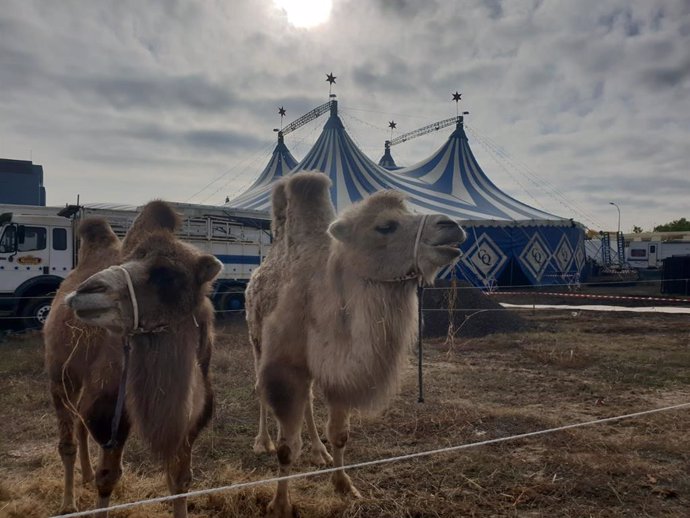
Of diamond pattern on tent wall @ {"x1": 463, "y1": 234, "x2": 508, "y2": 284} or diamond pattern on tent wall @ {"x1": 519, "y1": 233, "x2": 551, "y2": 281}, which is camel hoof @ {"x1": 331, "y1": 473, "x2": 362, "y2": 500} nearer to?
diamond pattern on tent wall @ {"x1": 463, "y1": 234, "x2": 508, "y2": 284}

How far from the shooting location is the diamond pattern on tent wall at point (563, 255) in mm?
22625

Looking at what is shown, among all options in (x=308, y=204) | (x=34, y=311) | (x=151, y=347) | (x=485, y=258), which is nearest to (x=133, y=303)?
(x=151, y=347)

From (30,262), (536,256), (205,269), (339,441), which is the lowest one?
(339,441)

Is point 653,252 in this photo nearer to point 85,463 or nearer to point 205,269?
point 85,463

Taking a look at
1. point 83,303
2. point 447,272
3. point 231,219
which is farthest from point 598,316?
point 83,303

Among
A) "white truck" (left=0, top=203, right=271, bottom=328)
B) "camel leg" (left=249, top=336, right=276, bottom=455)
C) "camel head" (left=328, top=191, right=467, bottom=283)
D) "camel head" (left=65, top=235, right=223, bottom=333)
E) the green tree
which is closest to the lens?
"camel head" (left=65, top=235, right=223, bottom=333)

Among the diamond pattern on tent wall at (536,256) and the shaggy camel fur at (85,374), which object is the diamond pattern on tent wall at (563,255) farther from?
the shaggy camel fur at (85,374)

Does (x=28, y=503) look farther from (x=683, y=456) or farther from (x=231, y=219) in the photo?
(x=231, y=219)

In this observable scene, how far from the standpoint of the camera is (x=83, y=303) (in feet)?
7.84

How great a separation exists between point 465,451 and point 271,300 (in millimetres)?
2237

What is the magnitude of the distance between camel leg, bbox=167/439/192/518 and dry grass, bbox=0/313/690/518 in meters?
0.65

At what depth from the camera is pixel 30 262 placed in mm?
12156

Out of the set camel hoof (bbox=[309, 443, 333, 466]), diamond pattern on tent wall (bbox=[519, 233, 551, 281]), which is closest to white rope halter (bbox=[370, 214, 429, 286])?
camel hoof (bbox=[309, 443, 333, 466])

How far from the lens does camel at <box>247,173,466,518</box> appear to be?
326 centimetres
